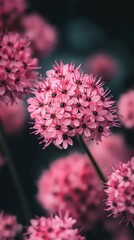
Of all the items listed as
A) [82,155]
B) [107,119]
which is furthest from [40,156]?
[107,119]

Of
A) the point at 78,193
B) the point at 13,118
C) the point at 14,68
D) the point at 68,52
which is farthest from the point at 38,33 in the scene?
the point at 78,193

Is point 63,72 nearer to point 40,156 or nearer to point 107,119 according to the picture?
point 107,119

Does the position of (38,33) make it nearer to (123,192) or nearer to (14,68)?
(14,68)

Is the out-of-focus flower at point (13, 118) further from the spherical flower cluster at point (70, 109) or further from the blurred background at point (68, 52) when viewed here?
the spherical flower cluster at point (70, 109)

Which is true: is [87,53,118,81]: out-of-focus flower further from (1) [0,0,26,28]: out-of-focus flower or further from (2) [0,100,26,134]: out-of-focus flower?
(1) [0,0,26,28]: out-of-focus flower

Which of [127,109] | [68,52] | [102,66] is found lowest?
[127,109]

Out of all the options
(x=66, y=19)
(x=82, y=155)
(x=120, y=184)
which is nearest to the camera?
(x=120, y=184)

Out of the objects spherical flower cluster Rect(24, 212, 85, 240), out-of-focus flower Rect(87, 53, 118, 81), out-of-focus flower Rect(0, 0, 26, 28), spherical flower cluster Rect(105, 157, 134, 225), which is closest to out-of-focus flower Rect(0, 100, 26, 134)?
out-of-focus flower Rect(87, 53, 118, 81)
